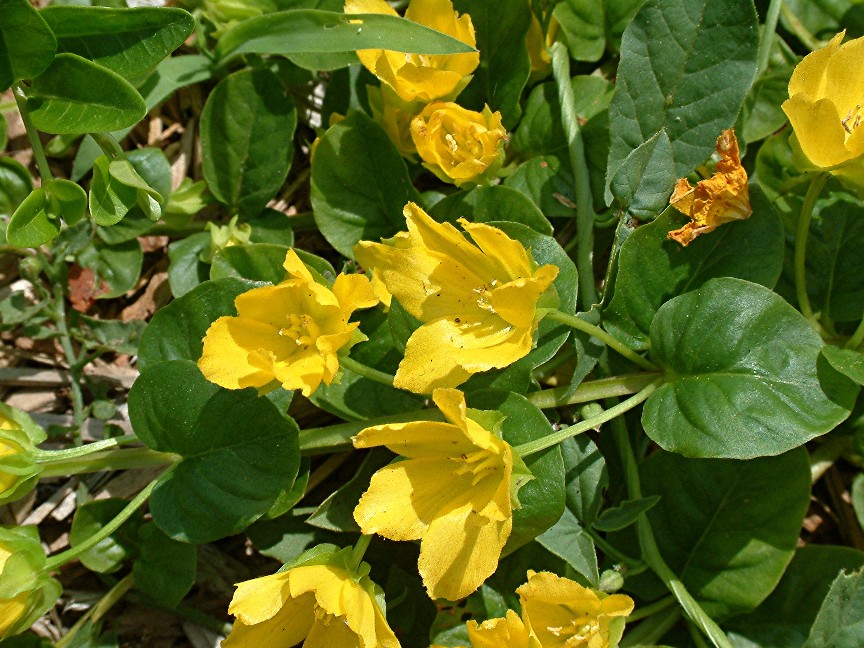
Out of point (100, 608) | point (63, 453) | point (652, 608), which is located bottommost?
point (100, 608)

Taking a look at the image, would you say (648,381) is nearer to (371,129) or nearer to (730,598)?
(730,598)

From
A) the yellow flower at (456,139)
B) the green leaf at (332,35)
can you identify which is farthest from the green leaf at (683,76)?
the green leaf at (332,35)

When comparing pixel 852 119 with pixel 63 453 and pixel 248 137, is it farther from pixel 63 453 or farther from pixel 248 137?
pixel 63 453

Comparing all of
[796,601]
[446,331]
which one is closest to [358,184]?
[446,331]

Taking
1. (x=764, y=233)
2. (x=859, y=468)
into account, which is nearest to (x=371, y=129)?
(x=764, y=233)

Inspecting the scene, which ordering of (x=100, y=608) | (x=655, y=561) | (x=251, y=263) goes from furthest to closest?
(x=100, y=608) < (x=251, y=263) < (x=655, y=561)

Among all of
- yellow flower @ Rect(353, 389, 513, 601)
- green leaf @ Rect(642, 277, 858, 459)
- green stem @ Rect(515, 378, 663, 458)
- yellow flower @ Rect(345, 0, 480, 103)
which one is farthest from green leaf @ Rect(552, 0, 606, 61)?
yellow flower @ Rect(353, 389, 513, 601)

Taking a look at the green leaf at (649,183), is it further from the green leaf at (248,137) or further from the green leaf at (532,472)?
the green leaf at (248,137)

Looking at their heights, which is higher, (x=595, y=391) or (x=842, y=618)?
(x=595, y=391)
